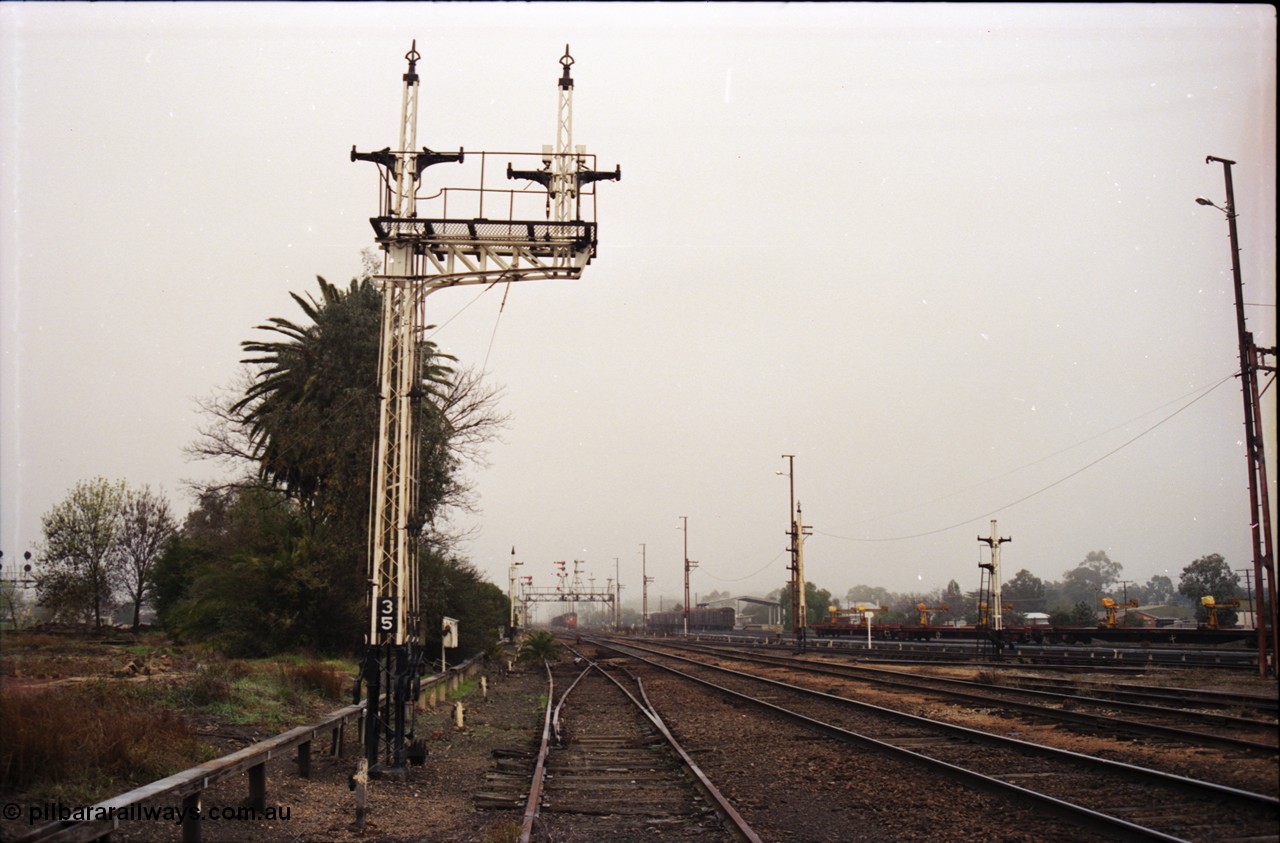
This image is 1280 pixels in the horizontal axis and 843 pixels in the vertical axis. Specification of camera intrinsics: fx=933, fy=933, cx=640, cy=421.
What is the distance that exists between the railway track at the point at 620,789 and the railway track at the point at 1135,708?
19.2ft

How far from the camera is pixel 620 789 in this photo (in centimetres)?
1021

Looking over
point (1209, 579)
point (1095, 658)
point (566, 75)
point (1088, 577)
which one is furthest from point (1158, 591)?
point (566, 75)

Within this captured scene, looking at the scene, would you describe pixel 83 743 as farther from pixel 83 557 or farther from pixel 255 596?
pixel 83 557

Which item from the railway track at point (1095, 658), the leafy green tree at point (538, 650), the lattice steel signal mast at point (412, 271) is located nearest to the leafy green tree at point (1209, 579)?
the railway track at point (1095, 658)

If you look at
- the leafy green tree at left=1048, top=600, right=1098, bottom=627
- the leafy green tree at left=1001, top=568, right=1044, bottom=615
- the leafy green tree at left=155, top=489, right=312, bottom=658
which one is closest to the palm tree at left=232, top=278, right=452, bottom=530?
the leafy green tree at left=155, top=489, right=312, bottom=658

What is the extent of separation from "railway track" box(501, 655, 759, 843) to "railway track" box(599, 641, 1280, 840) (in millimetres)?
2672

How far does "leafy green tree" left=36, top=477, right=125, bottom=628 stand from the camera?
37844mm

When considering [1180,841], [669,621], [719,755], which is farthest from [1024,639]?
[669,621]

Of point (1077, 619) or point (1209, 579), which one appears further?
point (1209, 579)

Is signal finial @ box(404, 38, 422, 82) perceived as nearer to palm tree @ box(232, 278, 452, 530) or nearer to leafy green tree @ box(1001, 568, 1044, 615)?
palm tree @ box(232, 278, 452, 530)

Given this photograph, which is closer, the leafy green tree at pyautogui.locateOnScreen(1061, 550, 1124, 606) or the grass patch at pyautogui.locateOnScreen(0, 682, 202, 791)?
the grass patch at pyautogui.locateOnScreen(0, 682, 202, 791)

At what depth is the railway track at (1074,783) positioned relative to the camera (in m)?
7.49

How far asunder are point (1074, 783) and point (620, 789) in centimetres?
468

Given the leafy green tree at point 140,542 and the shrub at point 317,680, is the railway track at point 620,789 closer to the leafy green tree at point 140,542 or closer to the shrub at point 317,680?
the shrub at point 317,680
